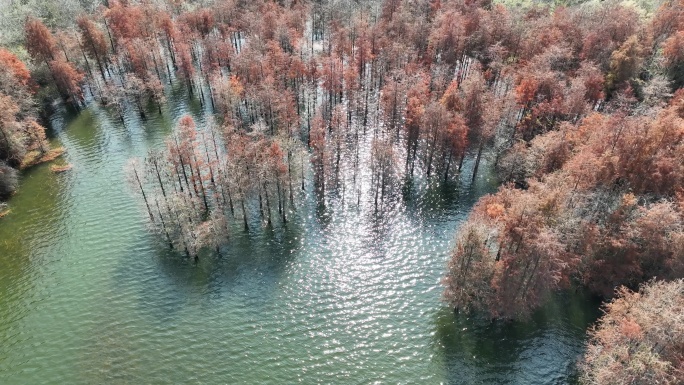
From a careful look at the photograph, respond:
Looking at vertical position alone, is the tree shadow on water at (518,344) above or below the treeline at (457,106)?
below

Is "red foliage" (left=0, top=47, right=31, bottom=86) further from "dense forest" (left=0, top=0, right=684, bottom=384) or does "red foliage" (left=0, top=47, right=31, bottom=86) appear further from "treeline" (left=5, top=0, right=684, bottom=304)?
"treeline" (left=5, top=0, right=684, bottom=304)

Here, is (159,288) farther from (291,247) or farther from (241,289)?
(291,247)

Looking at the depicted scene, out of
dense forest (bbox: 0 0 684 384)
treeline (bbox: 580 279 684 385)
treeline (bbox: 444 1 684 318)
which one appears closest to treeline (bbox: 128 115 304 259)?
dense forest (bbox: 0 0 684 384)

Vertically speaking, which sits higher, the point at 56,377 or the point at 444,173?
the point at 444,173

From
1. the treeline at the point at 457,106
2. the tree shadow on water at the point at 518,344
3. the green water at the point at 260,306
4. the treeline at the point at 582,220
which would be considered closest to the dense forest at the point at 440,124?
the treeline at the point at 582,220

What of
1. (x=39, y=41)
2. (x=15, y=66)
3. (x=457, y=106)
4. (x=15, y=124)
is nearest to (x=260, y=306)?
(x=457, y=106)

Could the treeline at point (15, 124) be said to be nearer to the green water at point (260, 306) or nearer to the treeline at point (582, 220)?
the green water at point (260, 306)

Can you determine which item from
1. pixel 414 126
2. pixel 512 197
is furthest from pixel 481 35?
pixel 512 197
